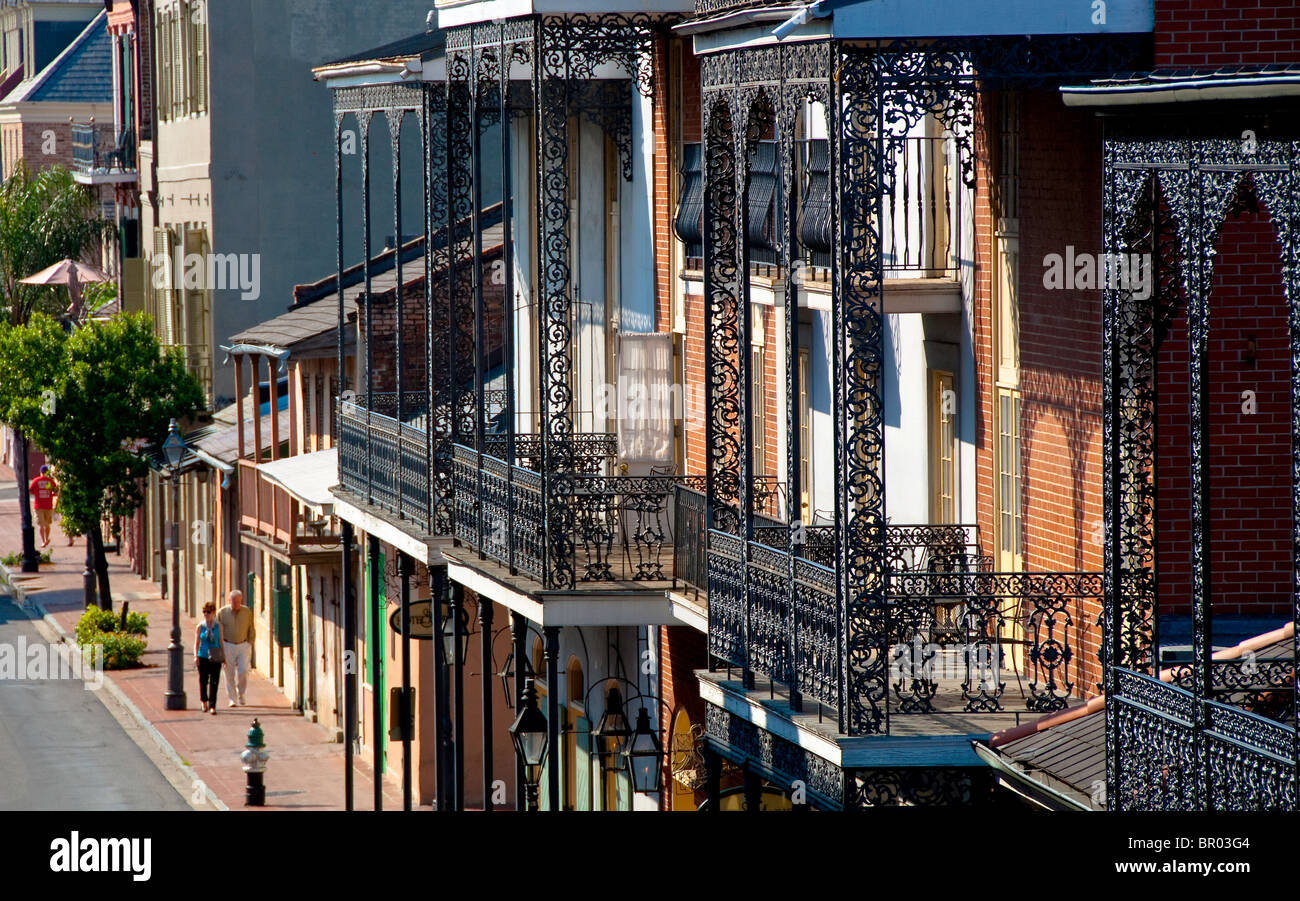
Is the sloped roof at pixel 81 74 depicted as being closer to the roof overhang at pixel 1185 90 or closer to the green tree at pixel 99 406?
the green tree at pixel 99 406

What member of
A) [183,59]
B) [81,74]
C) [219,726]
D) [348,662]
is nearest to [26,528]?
[183,59]

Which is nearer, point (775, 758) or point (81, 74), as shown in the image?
point (775, 758)

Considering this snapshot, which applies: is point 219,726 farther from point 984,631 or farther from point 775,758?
point 984,631

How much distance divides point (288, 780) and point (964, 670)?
15.8m

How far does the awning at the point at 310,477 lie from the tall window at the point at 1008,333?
11629mm

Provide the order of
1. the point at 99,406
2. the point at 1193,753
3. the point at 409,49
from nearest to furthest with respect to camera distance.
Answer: the point at 1193,753
the point at 409,49
the point at 99,406

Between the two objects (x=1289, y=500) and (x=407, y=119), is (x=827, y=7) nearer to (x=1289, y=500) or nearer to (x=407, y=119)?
(x=1289, y=500)

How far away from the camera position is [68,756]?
28578 mm

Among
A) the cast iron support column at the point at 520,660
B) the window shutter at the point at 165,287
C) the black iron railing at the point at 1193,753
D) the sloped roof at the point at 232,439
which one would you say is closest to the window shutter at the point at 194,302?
the window shutter at the point at 165,287

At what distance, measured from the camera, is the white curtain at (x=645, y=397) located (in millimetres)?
20391

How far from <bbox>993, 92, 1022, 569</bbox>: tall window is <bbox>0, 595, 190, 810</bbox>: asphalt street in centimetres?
1333

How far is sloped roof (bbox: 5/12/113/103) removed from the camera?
60.1 metres

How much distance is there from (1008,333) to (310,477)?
14.3m
